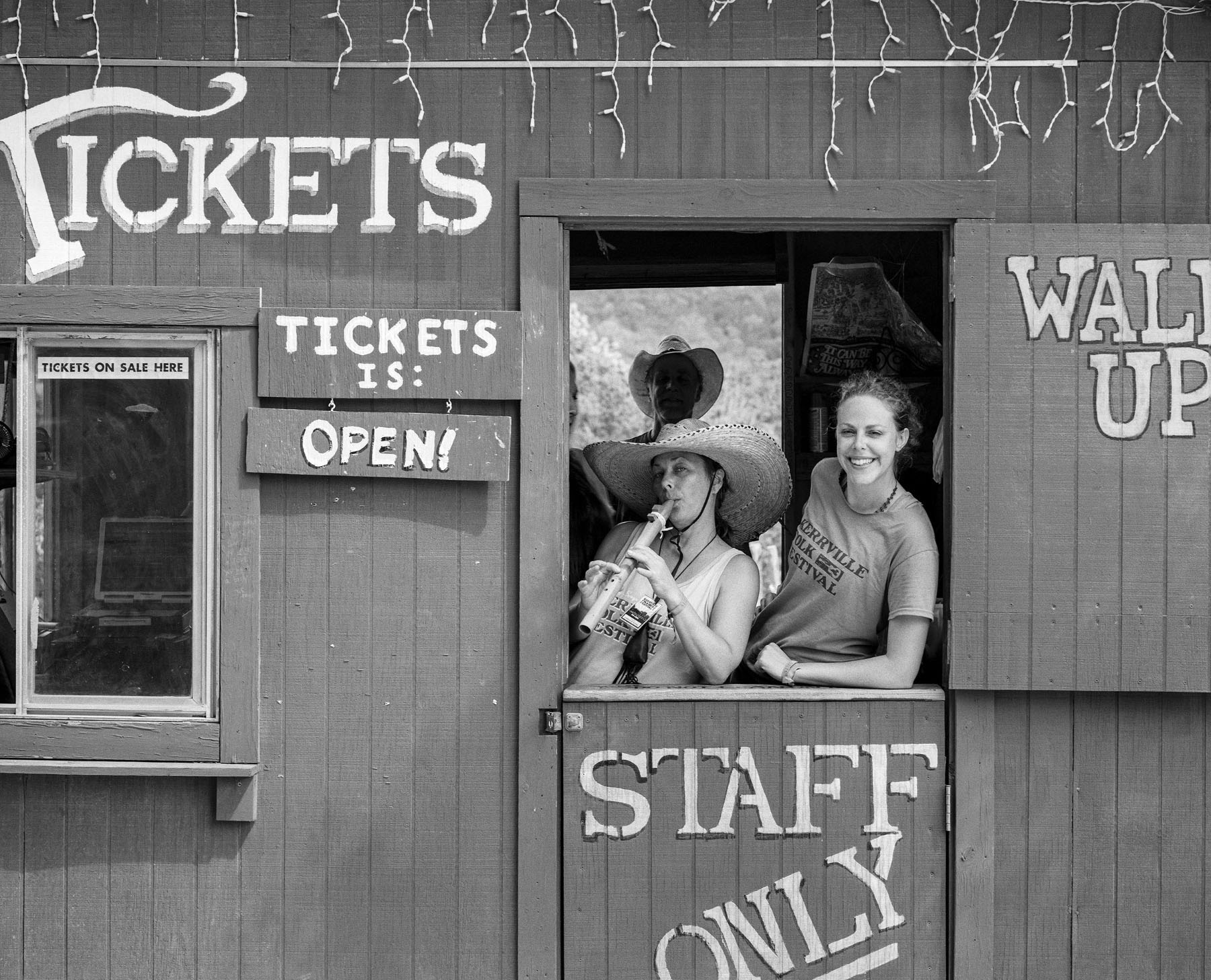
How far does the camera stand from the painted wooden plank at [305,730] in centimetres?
344

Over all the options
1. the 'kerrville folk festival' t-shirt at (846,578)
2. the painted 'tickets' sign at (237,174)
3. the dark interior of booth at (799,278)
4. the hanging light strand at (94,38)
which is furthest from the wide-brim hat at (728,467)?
the hanging light strand at (94,38)

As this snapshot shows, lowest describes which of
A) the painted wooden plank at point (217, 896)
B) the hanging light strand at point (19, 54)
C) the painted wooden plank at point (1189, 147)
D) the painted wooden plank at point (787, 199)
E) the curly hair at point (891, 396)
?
the painted wooden plank at point (217, 896)

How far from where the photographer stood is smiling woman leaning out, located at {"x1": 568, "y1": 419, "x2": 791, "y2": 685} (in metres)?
3.44

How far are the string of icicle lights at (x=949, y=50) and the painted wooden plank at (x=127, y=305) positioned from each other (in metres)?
0.55

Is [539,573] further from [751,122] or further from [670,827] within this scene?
[751,122]

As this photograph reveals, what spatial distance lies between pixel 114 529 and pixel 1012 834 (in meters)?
2.61

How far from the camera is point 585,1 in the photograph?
11.2 feet

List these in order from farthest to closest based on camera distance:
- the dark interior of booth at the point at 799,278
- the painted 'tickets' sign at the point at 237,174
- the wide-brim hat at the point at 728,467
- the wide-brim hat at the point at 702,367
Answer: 1. the wide-brim hat at the point at 702,367
2. the dark interior of booth at the point at 799,278
3. the wide-brim hat at the point at 728,467
4. the painted 'tickets' sign at the point at 237,174

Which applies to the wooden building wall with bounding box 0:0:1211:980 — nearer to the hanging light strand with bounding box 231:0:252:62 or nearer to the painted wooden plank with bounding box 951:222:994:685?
the hanging light strand with bounding box 231:0:252:62

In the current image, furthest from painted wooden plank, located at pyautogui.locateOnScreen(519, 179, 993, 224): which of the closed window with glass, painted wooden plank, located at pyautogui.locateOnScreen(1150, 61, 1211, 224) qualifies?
the closed window with glass

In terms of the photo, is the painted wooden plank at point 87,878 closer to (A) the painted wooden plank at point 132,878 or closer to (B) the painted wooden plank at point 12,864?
(A) the painted wooden plank at point 132,878

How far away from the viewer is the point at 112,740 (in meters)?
Result: 3.40

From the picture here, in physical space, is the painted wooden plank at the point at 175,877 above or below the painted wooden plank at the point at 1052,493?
below

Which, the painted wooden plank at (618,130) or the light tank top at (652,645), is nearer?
the painted wooden plank at (618,130)
